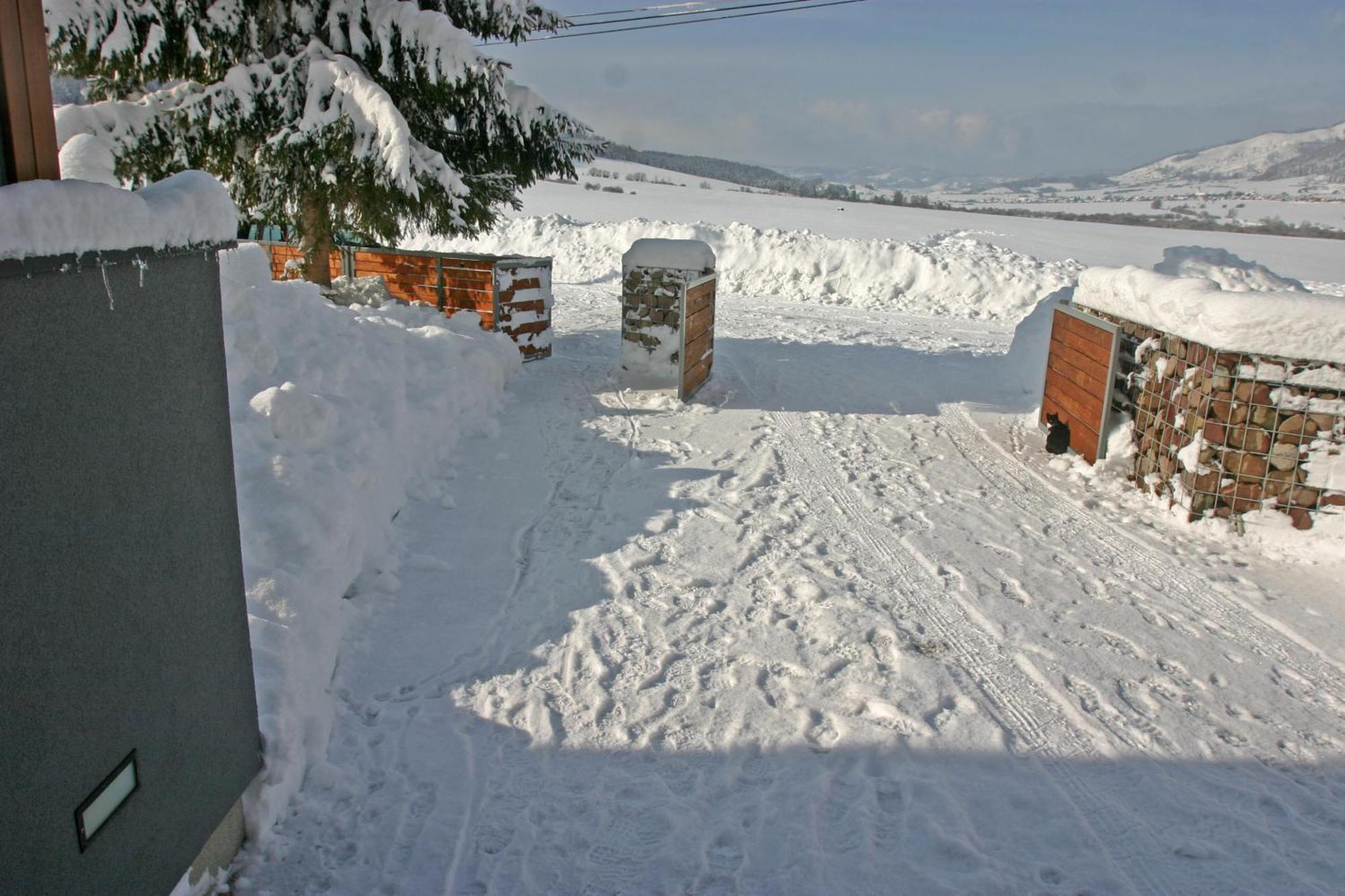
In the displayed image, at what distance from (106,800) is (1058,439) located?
8.02m

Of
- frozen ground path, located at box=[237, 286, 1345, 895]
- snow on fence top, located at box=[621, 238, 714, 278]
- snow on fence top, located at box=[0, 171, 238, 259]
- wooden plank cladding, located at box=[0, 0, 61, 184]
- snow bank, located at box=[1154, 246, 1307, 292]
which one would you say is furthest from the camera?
snow on fence top, located at box=[621, 238, 714, 278]

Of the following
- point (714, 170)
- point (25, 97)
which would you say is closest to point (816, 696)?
point (25, 97)

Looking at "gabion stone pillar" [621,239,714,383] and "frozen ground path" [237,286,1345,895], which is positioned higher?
"gabion stone pillar" [621,239,714,383]

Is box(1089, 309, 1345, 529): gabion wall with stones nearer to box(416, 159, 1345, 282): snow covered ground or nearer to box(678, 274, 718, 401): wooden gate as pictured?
box(678, 274, 718, 401): wooden gate

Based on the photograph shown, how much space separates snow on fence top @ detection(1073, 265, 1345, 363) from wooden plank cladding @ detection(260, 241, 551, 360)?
6934mm

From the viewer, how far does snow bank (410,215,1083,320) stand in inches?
695

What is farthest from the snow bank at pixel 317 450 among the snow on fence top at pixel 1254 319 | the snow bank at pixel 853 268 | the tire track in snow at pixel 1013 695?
the snow bank at pixel 853 268

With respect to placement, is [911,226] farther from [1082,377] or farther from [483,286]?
[1082,377]

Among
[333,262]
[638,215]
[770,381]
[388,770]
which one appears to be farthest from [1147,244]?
[388,770]

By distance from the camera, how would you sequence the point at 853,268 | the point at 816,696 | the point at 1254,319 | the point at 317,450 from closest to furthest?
the point at 816,696
the point at 317,450
the point at 1254,319
the point at 853,268

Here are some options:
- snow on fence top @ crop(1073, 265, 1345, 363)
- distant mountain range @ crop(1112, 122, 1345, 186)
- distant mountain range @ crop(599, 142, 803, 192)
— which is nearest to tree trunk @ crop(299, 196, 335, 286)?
snow on fence top @ crop(1073, 265, 1345, 363)

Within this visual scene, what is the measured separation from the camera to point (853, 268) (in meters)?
19.1

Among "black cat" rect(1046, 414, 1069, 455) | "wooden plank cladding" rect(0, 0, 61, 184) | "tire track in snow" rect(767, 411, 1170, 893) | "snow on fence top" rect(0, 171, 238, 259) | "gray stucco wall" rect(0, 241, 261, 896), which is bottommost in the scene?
"tire track in snow" rect(767, 411, 1170, 893)

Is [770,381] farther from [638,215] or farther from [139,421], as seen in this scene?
[638,215]
